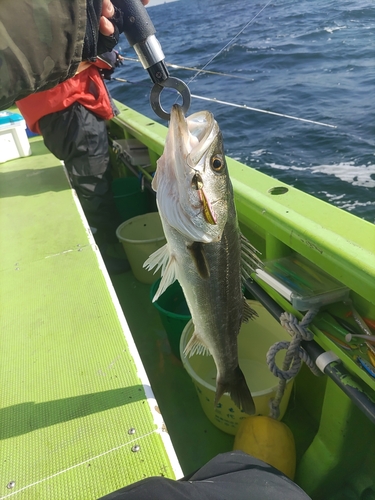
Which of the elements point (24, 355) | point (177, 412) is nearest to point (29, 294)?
point (24, 355)

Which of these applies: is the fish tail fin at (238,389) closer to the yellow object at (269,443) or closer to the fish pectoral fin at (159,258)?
the yellow object at (269,443)

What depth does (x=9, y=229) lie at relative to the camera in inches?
122

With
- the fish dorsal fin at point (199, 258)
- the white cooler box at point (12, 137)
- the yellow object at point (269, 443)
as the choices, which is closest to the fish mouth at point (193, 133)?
the fish dorsal fin at point (199, 258)

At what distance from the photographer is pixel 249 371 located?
9.55 ft

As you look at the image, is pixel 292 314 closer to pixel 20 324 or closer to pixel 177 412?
pixel 177 412

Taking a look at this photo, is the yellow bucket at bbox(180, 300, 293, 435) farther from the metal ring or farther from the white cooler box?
the white cooler box

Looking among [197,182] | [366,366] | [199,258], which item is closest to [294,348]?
[366,366]

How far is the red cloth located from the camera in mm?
3227

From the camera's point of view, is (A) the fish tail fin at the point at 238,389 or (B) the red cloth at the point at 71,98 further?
(B) the red cloth at the point at 71,98

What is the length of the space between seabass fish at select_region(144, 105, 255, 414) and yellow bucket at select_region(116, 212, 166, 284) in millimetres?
1876

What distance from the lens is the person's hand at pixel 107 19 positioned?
3.90 ft

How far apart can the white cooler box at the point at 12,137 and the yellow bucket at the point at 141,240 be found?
1.84 metres

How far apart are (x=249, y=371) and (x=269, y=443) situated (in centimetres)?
92

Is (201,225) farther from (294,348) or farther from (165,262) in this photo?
(294,348)
